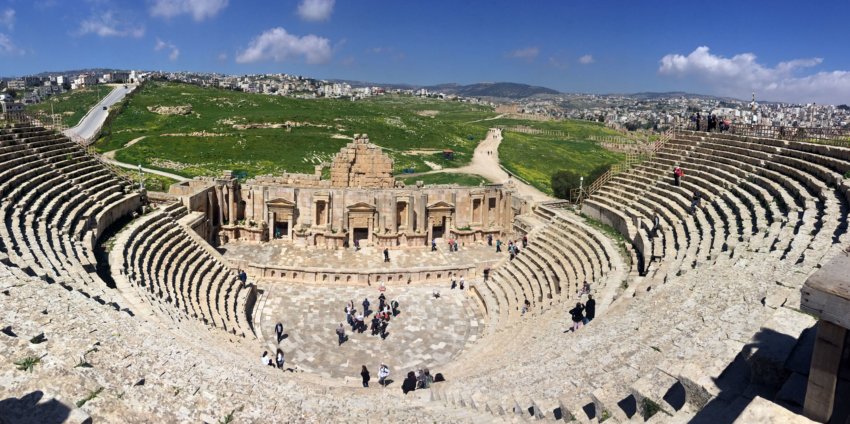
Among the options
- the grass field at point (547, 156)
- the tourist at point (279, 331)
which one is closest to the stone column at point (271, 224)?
the tourist at point (279, 331)

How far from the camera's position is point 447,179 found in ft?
166

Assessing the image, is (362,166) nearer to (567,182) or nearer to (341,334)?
(341,334)

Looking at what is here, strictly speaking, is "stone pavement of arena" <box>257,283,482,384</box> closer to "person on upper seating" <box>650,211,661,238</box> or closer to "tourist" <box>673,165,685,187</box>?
"person on upper seating" <box>650,211,661,238</box>

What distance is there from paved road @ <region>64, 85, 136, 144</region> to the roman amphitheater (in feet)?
98.0

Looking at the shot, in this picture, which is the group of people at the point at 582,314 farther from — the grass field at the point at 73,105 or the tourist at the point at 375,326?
the grass field at the point at 73,105

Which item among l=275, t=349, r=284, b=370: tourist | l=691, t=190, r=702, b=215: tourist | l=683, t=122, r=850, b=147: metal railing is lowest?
l=275, t=349, r=284, b=370: tourist

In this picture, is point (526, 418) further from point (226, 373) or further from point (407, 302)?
point (407, 302)

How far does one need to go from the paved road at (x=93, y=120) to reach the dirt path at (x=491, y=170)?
127ft

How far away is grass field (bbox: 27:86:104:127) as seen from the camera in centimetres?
7456

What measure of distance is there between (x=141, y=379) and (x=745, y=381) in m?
10.7

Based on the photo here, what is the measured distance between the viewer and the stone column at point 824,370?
5934 mm

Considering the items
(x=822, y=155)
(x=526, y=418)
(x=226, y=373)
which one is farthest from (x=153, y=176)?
(x=822, y=155)

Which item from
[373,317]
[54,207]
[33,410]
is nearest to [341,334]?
[373,317]

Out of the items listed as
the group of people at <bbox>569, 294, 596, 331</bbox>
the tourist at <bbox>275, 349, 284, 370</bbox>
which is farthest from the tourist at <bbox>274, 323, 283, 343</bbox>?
the group of people at <bbox>569, 294, 596, 331</bbox>
